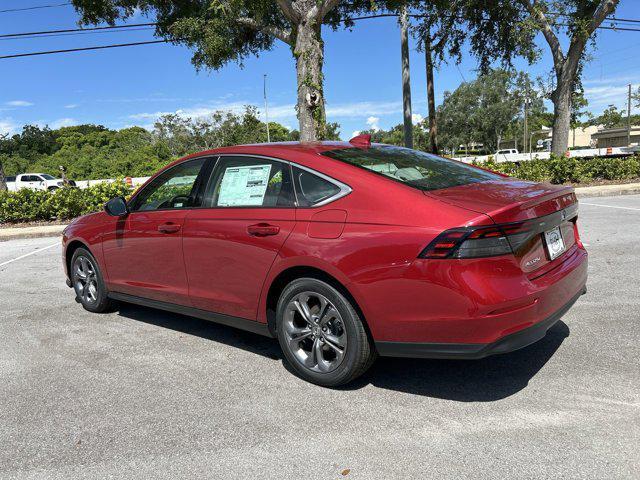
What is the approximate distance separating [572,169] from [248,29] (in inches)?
496

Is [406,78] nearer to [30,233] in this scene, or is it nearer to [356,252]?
[30,233]

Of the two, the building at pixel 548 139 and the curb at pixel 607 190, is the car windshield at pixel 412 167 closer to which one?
the curb at pixel 607 190

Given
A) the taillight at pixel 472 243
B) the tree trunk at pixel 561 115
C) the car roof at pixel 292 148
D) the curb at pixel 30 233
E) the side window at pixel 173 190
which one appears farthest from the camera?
the tree trunk at pixel 561 115

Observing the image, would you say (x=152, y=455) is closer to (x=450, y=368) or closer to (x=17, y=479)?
(x=17, y=479)

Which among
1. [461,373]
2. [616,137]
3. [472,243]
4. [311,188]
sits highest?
[616,137]

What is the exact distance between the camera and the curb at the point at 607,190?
15.2m

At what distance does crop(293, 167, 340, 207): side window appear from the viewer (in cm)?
343

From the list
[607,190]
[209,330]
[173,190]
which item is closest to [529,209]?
[173,190]

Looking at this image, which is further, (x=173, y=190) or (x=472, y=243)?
(x=173, y=190)

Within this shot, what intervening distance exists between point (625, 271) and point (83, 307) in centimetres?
607

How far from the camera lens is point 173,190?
4.56m

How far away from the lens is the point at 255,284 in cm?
369

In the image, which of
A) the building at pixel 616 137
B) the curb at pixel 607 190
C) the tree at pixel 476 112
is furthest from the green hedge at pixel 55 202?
the building at pixel 616 137

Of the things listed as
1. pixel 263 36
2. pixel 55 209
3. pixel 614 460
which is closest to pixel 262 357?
pixel 614 460
